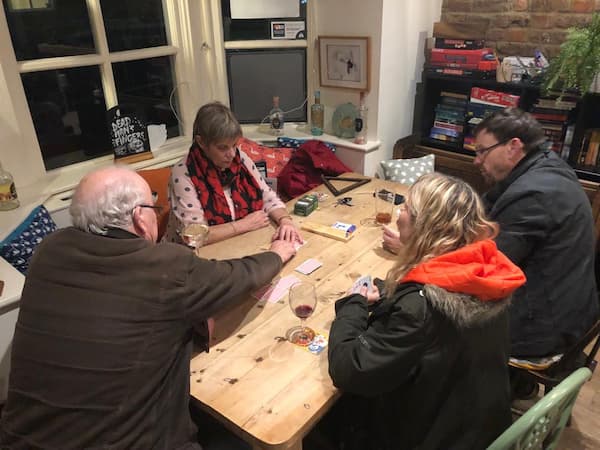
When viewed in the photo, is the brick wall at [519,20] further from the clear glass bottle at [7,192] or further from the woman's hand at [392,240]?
the clear glass bottle at [7,192]

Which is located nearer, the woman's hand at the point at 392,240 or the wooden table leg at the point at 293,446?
the wooden table leg at the point at 293,446

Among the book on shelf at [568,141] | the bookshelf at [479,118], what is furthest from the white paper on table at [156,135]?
the book on shelf at [568,141]

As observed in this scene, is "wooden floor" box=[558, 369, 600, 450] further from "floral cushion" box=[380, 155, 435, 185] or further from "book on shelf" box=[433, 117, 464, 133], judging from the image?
"book on shelf" box=[433, 117, 464, 133]

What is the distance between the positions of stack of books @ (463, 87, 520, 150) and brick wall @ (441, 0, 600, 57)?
39 cm

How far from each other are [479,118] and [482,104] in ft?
0.30

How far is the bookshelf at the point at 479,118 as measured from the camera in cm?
279

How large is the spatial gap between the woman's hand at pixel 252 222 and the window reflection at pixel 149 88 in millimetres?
1209

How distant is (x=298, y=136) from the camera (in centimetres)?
330

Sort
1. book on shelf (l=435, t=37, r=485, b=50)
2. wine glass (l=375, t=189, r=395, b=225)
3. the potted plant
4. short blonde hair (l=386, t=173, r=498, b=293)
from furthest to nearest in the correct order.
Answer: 1. book on shelf (l=435, t=37, r=485, b=50)
2. the potted plant
3. wine glass (l=375, t=189, r=395, b=225)
4. short blonde hair (l=386, t=173, r=498, b=293)

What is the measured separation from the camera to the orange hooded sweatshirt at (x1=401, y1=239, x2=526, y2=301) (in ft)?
3.63

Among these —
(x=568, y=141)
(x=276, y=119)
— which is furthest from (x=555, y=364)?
(x=276, y=119)

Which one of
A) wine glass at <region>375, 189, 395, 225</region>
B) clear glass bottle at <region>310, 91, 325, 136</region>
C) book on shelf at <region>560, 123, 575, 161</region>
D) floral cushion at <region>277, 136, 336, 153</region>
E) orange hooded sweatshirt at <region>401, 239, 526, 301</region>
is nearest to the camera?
orange hooded sweatshirt at <region>401, 239, 526, 301</region>

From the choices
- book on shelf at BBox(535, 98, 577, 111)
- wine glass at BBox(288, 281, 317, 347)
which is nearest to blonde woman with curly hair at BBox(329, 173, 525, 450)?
wine glass at BBox(288, 281, 317, 347)

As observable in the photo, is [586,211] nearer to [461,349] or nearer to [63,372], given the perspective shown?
[461,349]
